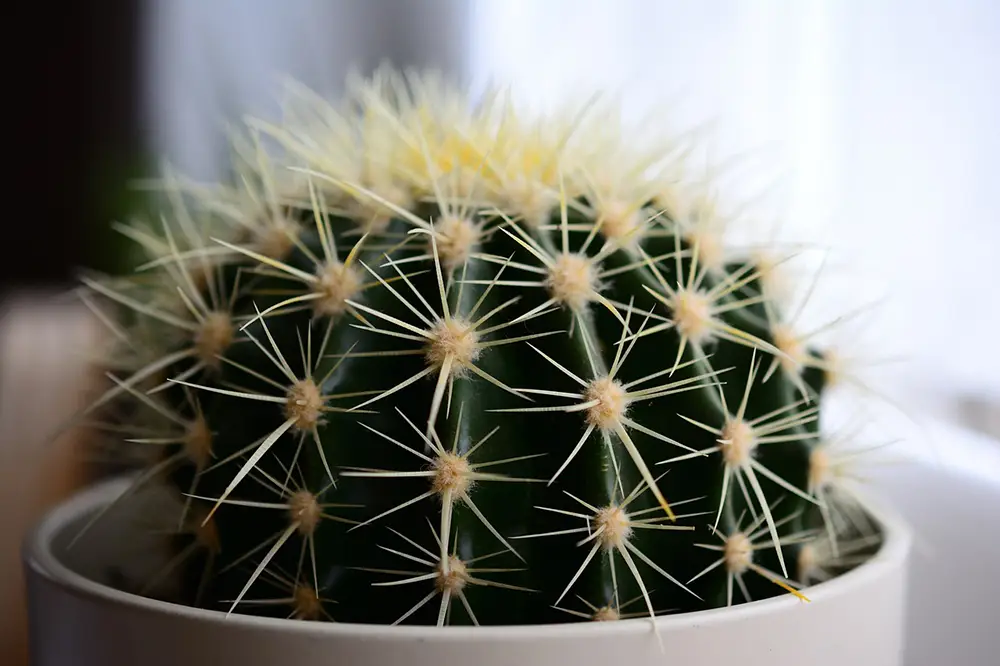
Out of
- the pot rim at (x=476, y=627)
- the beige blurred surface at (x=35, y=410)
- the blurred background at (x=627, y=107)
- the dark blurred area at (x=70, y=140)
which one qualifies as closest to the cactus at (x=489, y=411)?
the pot rim at (x=476, y=627)

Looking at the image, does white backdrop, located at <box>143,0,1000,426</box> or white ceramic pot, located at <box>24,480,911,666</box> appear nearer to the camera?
white ceramic pot, located at <box>24,480,911,666</box>

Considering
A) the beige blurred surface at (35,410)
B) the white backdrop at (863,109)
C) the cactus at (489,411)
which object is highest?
the white backdrop at (863,109)

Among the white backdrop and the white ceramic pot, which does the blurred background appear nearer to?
the white backdrop

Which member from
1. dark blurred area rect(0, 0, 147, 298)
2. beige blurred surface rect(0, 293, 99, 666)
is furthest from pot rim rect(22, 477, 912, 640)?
dark blurred area rect(0, 0, 147, 298)

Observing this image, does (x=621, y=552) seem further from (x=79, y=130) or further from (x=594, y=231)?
(x=79, y=130)

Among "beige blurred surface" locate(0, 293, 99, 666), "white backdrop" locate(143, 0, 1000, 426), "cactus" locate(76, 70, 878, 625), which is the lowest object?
"beige blurred surface" locate(0, 293, 99, 666)

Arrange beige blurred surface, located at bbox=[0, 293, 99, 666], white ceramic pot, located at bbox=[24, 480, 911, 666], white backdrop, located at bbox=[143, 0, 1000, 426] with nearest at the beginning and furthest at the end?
white ceramic pot, located at bbox=[24, 480, 911, 666] < white backdrop, located at bbox=[143, 0, 1000, 426] < beige blurred surface, located at bbox=[0, 293, 99, 666]

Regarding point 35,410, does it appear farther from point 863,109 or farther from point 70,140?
point 863,109

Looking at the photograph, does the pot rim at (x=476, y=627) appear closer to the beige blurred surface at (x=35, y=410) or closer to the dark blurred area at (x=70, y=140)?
the beige blurred surface at (x=35, y=410)
